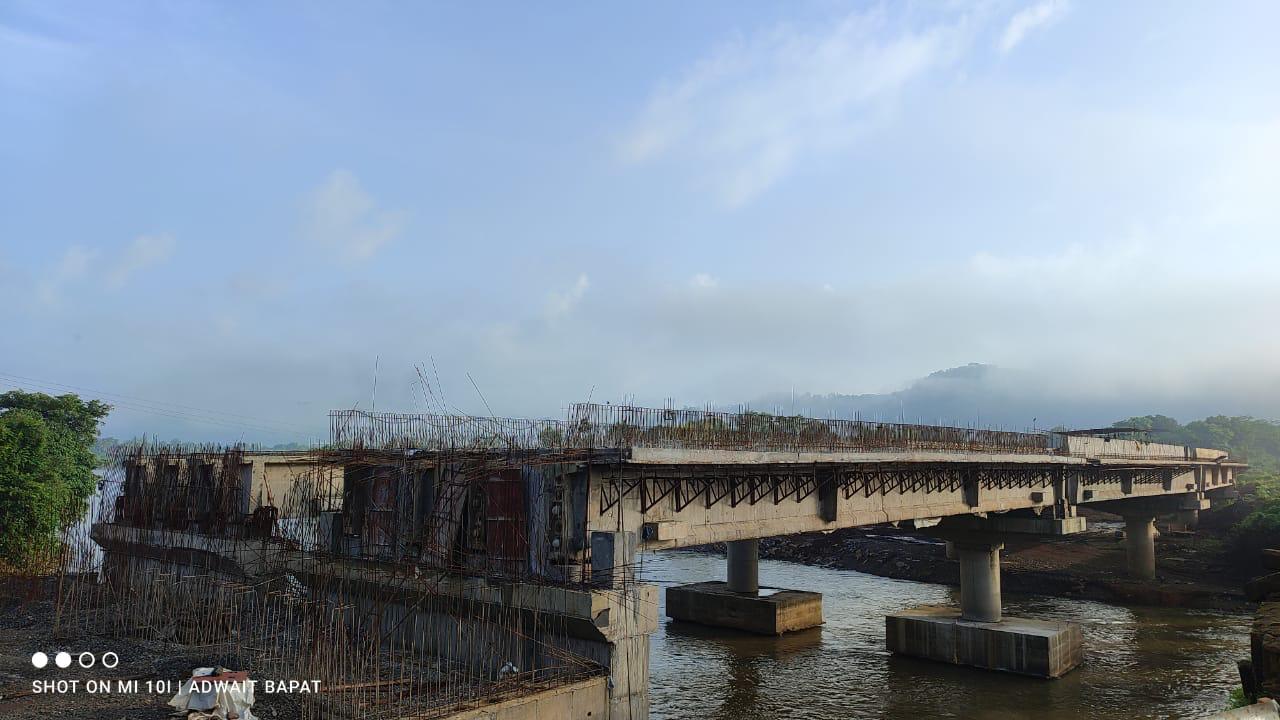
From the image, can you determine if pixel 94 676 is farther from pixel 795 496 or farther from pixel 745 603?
pixel 745 603

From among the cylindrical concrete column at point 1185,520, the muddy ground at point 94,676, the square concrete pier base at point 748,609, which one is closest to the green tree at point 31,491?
the muddy ground at point 94,676

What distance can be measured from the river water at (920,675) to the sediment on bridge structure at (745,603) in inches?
29.2

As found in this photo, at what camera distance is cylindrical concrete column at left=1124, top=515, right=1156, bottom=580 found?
66125 mm

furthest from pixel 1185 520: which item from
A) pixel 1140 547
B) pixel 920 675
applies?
pixel 920 675

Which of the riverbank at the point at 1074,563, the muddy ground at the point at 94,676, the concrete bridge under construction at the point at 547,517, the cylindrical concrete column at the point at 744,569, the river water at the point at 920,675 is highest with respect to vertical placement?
the concrete bridge under construction at the point at 547,517

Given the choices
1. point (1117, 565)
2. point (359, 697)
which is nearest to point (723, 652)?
point (359, 697)

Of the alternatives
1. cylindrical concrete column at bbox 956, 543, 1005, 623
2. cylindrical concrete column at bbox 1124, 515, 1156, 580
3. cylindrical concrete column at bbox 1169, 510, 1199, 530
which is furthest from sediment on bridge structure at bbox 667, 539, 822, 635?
cylindrical concrete column at bbox 1169, 510, 1199, 530

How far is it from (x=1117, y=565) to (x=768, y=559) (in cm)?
3109

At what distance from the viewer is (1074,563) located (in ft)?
235

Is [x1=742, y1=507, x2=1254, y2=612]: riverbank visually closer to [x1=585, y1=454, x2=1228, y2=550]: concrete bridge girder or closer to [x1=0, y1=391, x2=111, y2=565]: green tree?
[x1=585, y1=454, x2=1228, y2=550]: concrete bridge girder

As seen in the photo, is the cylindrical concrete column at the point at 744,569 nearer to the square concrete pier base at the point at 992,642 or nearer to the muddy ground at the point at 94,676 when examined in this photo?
the square concrete pier base at the point at 992,642

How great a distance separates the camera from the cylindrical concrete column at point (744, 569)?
160 ft

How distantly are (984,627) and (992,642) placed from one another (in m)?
1.00

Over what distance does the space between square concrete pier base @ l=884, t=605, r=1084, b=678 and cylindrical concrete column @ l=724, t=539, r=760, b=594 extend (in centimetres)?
913
